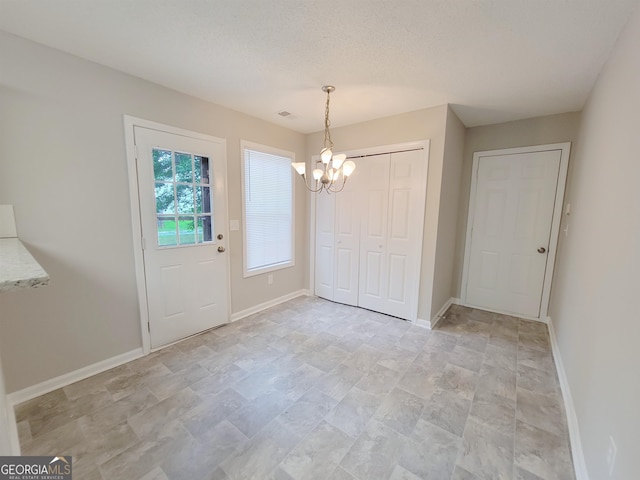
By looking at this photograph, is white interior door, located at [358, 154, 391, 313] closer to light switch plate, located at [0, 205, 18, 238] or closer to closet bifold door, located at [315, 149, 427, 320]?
closet bifold door, located at [315, 149, 427, 320]

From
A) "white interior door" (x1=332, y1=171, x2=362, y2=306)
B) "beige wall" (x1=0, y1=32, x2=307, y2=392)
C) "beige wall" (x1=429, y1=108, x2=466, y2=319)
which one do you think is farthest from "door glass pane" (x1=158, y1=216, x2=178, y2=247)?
"beige wall" (x1=429, y1=108, x2=466, y2=319)

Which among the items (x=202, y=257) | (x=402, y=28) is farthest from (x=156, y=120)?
(x=402, y=28)

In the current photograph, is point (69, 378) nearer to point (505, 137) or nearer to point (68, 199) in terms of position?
point (68, 199)

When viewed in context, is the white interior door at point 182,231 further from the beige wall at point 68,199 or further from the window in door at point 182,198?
the beige wall at point 68,199

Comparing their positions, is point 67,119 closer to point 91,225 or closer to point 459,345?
point 91,225

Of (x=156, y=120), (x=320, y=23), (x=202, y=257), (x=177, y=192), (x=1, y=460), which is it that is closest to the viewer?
(x=1, y=460)

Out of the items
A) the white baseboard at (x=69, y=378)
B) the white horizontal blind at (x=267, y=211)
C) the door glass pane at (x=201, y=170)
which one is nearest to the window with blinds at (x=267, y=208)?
the white horizontal blind at (x=267, y=211)

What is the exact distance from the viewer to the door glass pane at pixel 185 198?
259cm

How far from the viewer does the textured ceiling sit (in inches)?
57.6

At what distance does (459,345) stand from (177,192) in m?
3.21

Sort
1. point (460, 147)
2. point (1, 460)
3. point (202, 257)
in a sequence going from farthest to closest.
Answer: point (460, 147) < point (202, 257) < point (1, 460)

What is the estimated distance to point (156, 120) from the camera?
7.84 feet

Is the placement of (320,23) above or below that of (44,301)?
above

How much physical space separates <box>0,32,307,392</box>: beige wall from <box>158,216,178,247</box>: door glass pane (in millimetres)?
248
